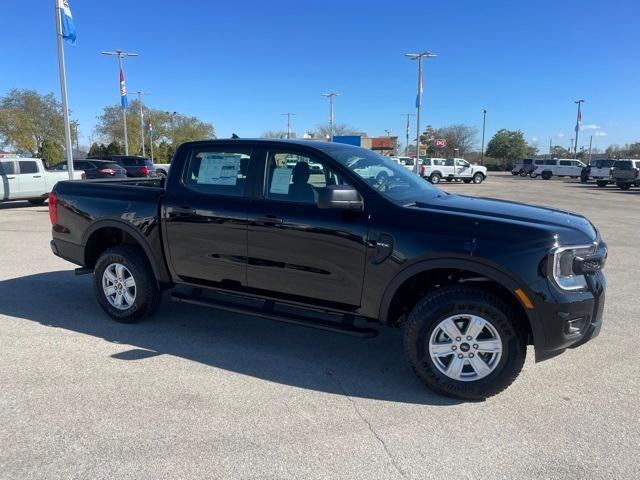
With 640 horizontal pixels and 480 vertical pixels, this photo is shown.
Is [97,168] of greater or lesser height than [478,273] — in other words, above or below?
above

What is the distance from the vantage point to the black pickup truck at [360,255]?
132 inches

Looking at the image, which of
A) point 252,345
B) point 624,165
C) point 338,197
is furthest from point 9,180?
point 624,165

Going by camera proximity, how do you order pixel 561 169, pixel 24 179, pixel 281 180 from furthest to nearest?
1. pixel 561 169
2. pixel 24 179
3. pixel 281 180

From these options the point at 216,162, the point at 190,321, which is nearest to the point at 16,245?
the point at 190,321

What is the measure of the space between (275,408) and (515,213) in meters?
2.27

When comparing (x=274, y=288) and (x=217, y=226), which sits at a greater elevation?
(x=217, y=226)

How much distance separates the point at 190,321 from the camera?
514 cm

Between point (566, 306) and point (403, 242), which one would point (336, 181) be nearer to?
point (403, 242)

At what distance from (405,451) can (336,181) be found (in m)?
2.05

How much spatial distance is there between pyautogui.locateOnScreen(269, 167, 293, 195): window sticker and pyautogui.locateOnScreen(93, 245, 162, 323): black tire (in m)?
1.64

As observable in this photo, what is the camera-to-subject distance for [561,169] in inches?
1943

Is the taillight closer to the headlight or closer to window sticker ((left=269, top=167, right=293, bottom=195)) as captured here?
window sticker ((left=269, top=167, right=293, bottom=195))

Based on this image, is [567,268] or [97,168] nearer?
[567,268]

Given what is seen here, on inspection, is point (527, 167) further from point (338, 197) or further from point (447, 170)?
point (338, 197)
